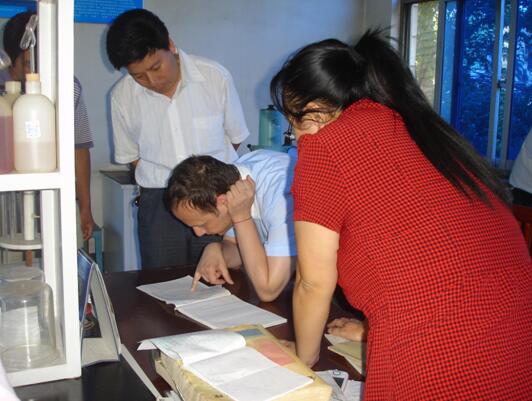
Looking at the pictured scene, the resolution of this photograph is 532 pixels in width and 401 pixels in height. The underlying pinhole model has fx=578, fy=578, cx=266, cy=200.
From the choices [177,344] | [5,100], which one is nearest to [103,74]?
[5,100]

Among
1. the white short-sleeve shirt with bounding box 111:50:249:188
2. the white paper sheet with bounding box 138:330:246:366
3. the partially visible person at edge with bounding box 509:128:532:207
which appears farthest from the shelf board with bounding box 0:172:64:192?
the partially visible person at edge with bounding box 509:128:532:207

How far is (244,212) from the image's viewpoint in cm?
166

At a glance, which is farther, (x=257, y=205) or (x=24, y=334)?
(x=257, y=205)

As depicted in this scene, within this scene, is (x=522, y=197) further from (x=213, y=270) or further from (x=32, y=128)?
(x=32, y=128)

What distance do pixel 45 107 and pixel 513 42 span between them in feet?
10.4

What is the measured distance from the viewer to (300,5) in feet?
13.7

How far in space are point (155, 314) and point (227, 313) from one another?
18 centimetres

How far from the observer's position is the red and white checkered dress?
2.76 feet

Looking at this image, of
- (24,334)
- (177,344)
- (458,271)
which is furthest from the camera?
(24,334)

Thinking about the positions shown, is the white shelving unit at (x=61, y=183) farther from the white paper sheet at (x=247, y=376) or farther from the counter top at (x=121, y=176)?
the counter top at (x=121, y=176)

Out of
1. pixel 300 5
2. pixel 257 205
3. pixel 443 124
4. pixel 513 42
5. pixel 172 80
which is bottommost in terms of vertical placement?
pixel 257 205

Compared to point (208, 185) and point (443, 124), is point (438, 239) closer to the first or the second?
point (443, 124)

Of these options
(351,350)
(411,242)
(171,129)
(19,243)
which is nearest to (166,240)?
(171,129)

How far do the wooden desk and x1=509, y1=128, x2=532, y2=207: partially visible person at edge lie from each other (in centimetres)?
186
